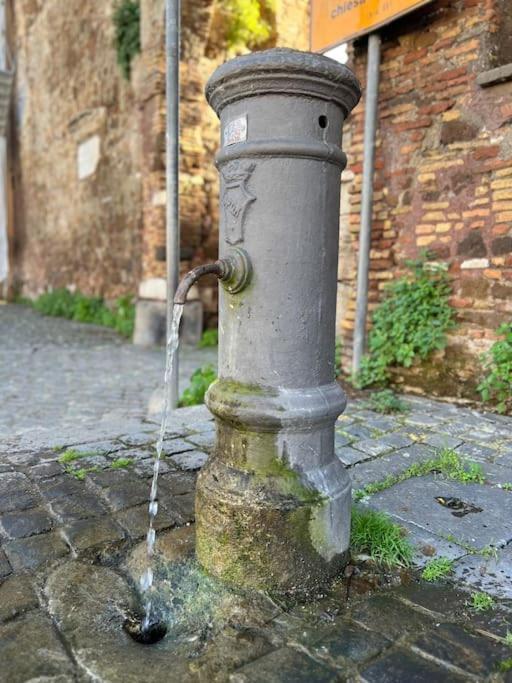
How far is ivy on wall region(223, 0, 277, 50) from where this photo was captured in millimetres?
7660

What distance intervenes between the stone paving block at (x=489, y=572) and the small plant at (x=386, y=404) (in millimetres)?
1894

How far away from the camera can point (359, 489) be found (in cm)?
244

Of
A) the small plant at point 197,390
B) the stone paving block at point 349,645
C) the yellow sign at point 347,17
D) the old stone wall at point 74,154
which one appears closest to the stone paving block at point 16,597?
the stone paving block at point 349,645

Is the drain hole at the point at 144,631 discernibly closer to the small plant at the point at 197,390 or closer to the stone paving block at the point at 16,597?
the stone paving block at the point at 16,597

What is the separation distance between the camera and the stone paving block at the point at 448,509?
2068 millimetres

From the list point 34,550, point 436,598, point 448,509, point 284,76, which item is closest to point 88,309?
point 34,550

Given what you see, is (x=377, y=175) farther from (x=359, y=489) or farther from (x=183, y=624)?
(x=183, y=624)

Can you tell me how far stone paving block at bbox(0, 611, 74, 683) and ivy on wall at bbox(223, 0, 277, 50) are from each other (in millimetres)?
8033

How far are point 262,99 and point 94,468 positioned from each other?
185 cm

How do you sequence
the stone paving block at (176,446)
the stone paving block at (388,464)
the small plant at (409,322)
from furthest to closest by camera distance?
the small plant at (409,322), the stone paving block at (176,446), the stone paving block at (388,464)

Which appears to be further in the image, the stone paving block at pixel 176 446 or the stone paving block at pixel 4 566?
the stone paving block at pixel 176 446

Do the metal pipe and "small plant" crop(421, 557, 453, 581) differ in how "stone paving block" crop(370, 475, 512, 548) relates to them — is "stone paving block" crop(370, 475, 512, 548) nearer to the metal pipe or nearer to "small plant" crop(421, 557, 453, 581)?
"small plant" crop(421, 557, 453, 581)

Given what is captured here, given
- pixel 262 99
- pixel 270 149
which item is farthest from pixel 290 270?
pixel 262 99

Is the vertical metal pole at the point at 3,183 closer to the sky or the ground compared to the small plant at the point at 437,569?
closer to the sky
